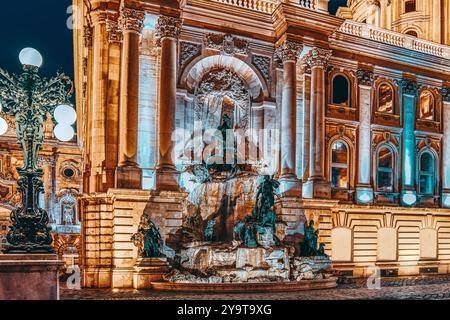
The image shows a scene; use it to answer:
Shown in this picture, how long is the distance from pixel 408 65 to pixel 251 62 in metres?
9.70

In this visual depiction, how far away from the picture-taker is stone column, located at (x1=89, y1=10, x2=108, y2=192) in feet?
75.2

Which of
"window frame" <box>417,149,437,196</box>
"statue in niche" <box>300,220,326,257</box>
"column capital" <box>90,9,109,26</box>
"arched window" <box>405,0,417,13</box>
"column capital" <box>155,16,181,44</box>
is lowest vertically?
"statue in niche" <box>300,220,326,257</box>

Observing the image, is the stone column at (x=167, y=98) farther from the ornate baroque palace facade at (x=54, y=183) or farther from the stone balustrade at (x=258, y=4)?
the ornate baroque palace facade at (x=54, y=183)

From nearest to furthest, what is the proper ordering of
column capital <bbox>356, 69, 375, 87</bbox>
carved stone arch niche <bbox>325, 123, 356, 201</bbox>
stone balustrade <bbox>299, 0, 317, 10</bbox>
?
stone balustrade <bbox>299, 0, 317, 10</bbox>, carved stone arch niche <bbox>325, 123, 356, 201</bbox>, column capital <bbox>356, 69, 375, 87</bbox>

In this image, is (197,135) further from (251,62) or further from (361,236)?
(361,236)

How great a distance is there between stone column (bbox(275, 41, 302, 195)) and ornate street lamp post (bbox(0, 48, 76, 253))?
47.5 ft

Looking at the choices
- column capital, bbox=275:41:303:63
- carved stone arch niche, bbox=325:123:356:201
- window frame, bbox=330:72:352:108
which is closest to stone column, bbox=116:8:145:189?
column capital, bbox=275:41:303:63

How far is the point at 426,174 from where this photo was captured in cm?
3103

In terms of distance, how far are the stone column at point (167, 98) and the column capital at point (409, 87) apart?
13.7m

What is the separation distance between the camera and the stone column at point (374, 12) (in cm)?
4447

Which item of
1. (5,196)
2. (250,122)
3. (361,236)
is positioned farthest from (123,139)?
(5,196)

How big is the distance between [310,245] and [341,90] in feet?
34.1

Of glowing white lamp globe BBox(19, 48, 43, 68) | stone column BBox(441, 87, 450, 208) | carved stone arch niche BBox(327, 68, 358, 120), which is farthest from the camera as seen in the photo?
stone column BBox(441, 87, 450, 208)

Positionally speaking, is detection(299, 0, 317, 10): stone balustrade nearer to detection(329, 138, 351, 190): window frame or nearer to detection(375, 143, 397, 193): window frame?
detection(329, 138, 351, 190): window frame
